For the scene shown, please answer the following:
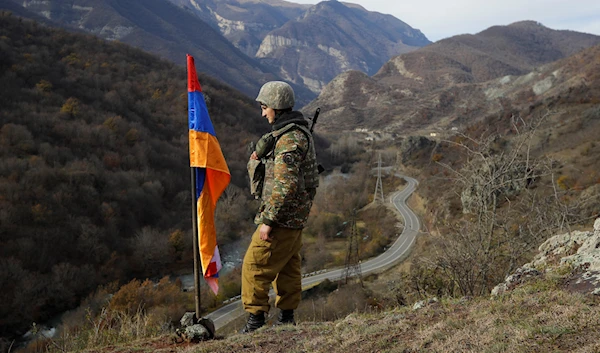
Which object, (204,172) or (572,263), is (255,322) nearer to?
(204,172)

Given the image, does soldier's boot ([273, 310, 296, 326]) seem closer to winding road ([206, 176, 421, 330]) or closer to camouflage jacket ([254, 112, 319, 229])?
camouflage jacket ([254, 112, 319, 229])

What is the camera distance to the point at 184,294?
22.9 m

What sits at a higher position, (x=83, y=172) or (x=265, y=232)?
(x=265, y=232)

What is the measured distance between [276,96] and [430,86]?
486 feet

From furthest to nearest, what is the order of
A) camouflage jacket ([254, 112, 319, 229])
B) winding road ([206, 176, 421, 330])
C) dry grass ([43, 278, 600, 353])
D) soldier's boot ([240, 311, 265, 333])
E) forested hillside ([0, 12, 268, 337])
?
1. winding road ([206, 176, 421, 330])
2. forested hillside ([0, 12, 268, 337])
3. soldier's boot ([240, 311, 265, 333])
4. camouflage jacket ([254, 112, 319, 229])
5. dry grass ([43, 278, 600, 353])

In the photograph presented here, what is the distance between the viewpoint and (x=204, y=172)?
4.37m

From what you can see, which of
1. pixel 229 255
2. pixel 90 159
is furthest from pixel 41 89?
pixel 229 255

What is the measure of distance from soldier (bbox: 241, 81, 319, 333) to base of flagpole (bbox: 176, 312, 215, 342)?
0.41m

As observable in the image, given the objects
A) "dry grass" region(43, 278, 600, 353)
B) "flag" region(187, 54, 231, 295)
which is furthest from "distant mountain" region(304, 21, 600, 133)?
"dry grass" region(43, 278, 600, 353)

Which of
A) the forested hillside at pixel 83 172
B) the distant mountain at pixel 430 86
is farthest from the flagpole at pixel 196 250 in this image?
the distant mountain at pixel 430 86

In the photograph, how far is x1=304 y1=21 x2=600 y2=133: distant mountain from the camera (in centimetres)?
10669

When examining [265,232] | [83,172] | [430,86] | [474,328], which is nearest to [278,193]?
[265,232]

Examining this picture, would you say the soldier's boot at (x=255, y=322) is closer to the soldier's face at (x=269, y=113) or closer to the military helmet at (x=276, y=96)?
the soldier's face at (x=269, y=113)

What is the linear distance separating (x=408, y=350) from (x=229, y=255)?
2957cm
